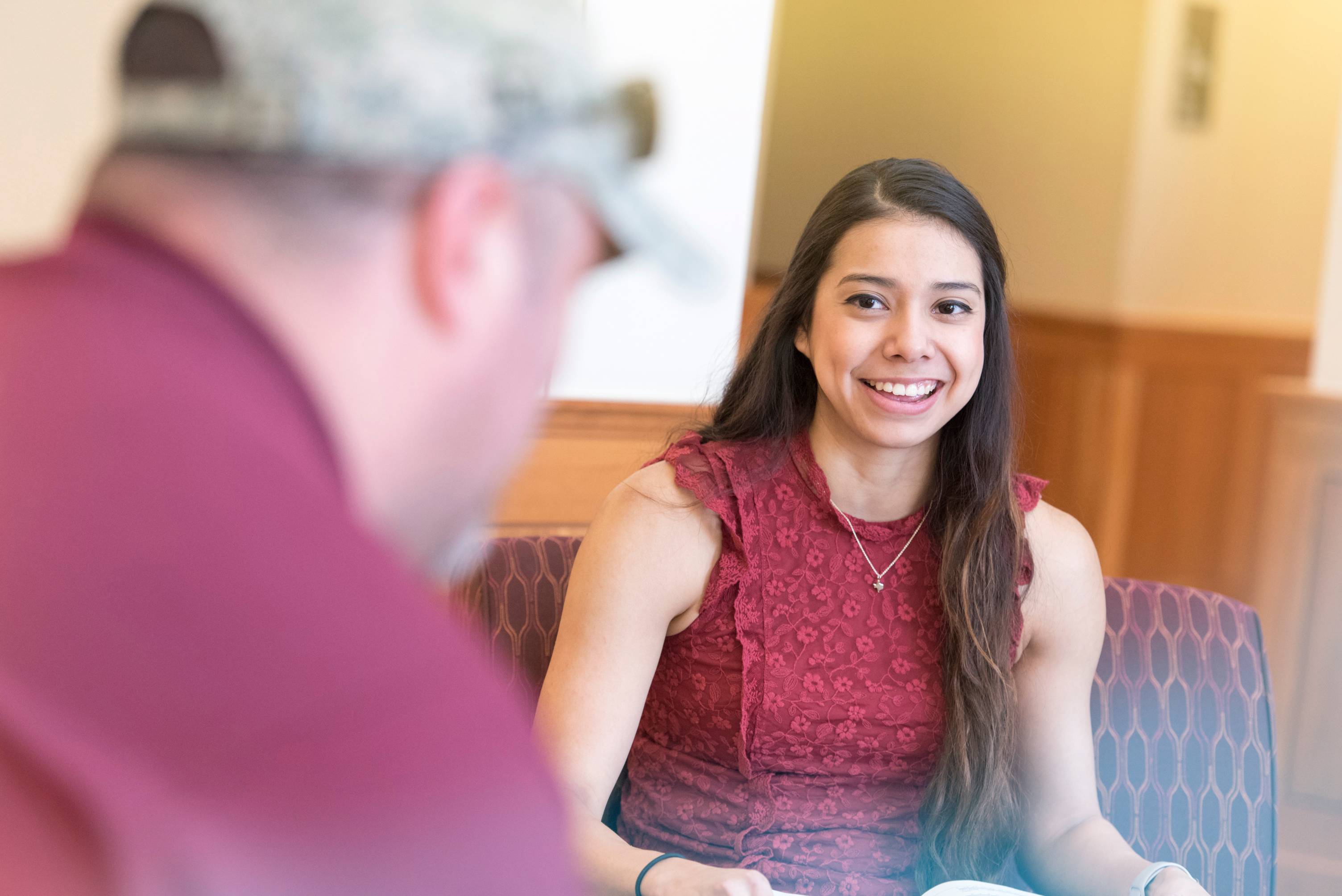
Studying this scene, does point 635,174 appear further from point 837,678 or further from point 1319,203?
point 1319,203

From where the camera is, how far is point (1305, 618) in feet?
10.7

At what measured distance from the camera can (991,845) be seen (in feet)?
4.90

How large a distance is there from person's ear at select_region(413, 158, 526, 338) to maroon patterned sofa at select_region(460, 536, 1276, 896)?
1257 mm

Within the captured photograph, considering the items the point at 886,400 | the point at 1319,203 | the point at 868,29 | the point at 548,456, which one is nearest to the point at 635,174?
the point at 886,400

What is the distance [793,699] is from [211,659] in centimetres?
118

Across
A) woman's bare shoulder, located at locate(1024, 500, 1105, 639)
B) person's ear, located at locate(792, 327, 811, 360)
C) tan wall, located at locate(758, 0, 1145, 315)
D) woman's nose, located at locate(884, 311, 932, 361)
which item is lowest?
woman's bare shoulder, located at locate(1024, 500, 1105, 639)

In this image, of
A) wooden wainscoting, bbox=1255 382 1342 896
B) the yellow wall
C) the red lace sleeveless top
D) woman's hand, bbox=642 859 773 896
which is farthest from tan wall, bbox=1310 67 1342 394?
woman's hand, bbox=642 859 773 896

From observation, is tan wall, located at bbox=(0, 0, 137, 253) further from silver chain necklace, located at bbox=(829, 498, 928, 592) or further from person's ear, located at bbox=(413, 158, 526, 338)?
person's ear, located at bbox=(413, 158, 526, 338)

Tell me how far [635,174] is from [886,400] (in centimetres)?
108

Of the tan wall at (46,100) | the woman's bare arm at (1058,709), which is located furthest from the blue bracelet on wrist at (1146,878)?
the tan wall at (46,100)

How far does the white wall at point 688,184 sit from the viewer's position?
2334 millimetres

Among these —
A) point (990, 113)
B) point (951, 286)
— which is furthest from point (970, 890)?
point (990, 113)

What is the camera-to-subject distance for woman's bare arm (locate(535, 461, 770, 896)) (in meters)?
1.39

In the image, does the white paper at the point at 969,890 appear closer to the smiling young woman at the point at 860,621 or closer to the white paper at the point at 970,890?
the white paper at the point at 970,890
